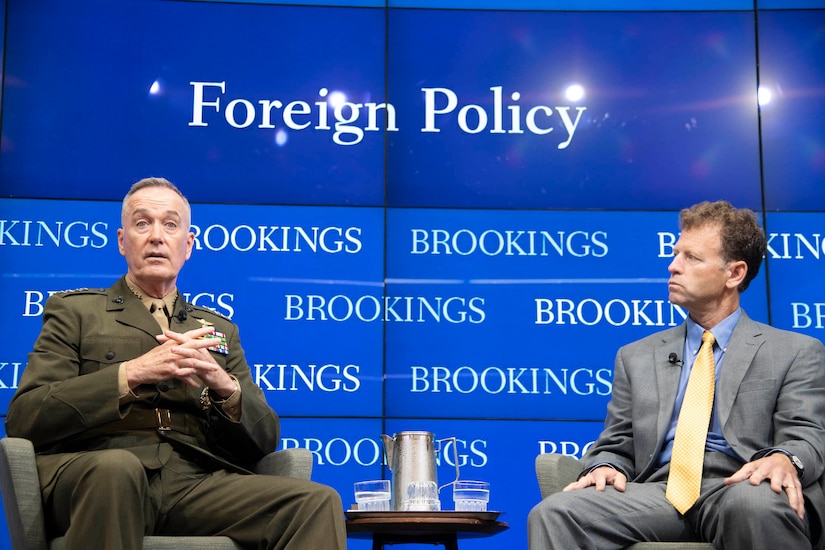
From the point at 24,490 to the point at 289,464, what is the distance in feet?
2.44

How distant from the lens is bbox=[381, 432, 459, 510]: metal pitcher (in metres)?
3.51

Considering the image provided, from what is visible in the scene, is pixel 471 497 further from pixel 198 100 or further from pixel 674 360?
pixel 198 100

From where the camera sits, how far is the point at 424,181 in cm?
491

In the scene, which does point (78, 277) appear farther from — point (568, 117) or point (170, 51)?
point (568, 117)

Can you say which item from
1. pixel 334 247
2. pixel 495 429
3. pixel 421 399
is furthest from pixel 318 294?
pixel 495 429

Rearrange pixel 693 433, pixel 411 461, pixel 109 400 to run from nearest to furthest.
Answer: pixel 109 400
pixel 693 433
pixel 411 461

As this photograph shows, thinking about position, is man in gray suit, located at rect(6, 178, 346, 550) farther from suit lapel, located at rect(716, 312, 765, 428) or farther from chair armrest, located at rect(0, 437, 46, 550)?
suit lapel, located at rect(716, 312, 765, 428)

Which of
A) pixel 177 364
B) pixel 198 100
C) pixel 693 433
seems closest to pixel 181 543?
pixel 177 364

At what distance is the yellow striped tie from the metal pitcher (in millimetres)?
684

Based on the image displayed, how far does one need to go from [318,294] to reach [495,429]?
3.02 ft

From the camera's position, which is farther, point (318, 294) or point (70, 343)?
point (318, 294)

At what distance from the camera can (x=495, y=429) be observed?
15.5 ft

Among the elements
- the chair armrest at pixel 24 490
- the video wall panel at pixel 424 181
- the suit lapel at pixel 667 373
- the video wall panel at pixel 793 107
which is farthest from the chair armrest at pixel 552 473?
the video wall panel at pixel 793 107

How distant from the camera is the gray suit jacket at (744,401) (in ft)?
10.4
